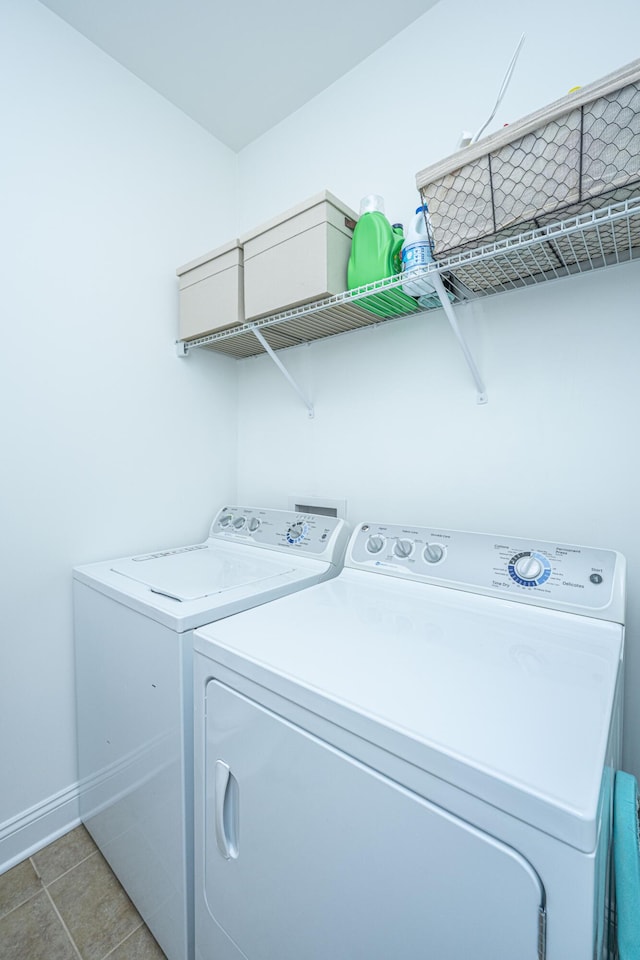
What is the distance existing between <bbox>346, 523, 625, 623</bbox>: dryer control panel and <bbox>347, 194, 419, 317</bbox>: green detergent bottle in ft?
2.57

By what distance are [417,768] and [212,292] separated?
1745 mm

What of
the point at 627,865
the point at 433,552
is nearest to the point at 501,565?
the point at 433,552

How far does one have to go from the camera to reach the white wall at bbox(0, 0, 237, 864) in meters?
1.47

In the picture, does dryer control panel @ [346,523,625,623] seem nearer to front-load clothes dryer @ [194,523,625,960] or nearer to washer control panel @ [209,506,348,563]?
front-load clothes dryer @ [194,523,625,960]

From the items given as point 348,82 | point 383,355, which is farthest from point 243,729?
point 348,82

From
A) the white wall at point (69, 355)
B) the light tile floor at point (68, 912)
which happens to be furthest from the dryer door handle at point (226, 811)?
the white wall at point (69, 355)

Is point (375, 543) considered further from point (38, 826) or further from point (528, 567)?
point (38, 826)

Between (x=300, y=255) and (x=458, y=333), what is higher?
(x=300, y=255)

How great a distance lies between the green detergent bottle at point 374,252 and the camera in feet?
4.44

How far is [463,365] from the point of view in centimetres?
150

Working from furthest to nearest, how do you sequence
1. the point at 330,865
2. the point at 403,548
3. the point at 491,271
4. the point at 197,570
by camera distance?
the point at 197,570 < the point at 403,548 < the point at 491,271 < the point at 330,865

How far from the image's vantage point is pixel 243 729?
89 centimetres

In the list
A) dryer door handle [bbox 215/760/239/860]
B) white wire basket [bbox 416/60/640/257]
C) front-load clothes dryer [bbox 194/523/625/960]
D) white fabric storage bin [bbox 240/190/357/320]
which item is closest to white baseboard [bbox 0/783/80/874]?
front-load clothes dryer [bbox 194/523/625/960]

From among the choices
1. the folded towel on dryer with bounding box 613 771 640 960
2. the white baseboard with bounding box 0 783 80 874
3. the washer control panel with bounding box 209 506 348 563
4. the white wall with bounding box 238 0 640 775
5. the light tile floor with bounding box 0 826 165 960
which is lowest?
the light tile floor with bounding box 0 826 165 960
